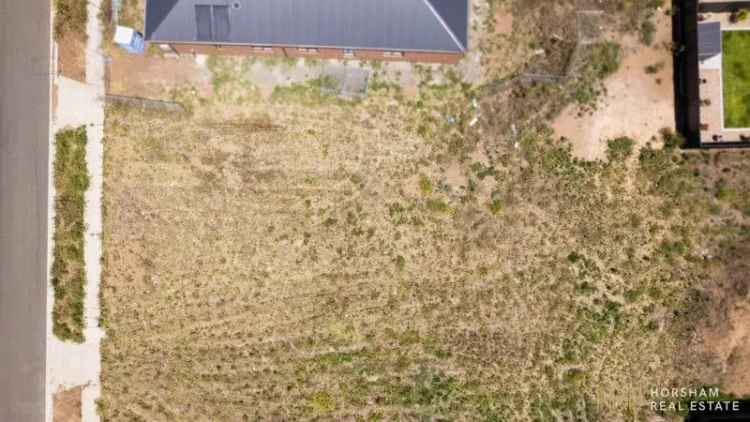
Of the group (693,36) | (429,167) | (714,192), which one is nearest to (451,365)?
(429,167)

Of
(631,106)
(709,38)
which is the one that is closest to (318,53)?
(631,106)

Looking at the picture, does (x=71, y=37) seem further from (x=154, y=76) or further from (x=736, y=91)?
(x=736, y=91)

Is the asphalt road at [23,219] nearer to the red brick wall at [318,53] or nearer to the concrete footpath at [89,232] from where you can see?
the concrete footpath at [89,232]

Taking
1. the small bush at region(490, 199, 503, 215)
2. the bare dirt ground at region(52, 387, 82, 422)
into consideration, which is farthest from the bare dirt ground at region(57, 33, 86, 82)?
the small bush at region(490, 199, 503, 215)

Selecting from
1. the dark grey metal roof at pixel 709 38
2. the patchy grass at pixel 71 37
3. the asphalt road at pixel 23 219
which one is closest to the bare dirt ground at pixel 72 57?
the patchy grass at pixel 71 37

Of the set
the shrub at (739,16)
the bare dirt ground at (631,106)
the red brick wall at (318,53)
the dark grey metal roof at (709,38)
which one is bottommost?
the bare dirt ground at (631,106)

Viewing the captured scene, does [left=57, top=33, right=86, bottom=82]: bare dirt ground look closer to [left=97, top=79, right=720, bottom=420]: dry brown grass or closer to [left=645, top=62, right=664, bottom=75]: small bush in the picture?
[left=97, top=79, right=720, bottom=420]: dry brown grass
